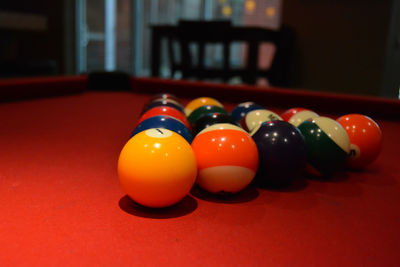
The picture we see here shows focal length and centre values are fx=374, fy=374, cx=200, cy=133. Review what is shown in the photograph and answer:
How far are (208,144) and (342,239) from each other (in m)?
0.54

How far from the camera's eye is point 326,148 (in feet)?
4.94

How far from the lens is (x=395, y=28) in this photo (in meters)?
5.26

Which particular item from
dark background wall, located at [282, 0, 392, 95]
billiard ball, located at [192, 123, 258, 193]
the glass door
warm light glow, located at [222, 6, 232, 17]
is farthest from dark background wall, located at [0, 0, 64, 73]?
billiard ball, located at [192, 123, 258, 193]

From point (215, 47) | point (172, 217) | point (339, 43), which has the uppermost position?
point (339, 43)

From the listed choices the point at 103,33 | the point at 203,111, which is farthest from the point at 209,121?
the point at 103,33

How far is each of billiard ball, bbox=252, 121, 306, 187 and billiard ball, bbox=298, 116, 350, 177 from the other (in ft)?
0.43

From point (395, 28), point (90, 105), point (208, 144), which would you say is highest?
point (395, 28)

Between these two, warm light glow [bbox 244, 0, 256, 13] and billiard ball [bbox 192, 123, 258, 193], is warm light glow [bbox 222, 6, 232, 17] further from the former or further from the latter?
billiard ball [bbox 192, 123, 258, 193]

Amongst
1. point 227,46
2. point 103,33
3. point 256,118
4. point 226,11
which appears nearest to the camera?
point 256,118

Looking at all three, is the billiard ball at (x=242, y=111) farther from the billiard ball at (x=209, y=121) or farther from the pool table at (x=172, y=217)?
the pool table at (x=172, y=217)

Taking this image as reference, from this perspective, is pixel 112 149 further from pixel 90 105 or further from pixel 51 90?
pixel 51 90

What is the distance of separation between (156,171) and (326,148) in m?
0.75

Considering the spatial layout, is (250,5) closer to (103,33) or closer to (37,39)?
(103,33)

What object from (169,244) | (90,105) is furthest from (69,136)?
(169,244)
